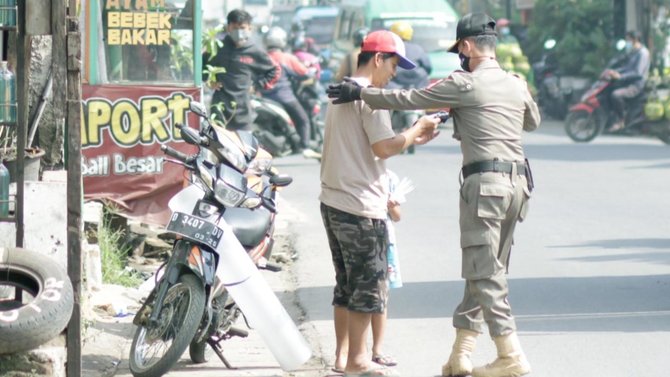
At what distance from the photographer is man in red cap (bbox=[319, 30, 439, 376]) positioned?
6809mm

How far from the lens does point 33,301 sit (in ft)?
20.7

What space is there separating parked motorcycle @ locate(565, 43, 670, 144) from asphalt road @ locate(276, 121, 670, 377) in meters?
4.38

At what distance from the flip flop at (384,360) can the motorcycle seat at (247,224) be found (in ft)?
2.78

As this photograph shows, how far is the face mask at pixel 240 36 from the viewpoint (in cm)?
1425

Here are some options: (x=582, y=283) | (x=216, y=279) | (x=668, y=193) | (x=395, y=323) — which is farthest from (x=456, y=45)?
(x=668, y=193)

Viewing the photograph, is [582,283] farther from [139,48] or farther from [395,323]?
[139,48]

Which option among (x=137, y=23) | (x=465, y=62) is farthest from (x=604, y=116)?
(x=465, y=62)

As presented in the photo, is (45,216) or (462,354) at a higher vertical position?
(45,216)

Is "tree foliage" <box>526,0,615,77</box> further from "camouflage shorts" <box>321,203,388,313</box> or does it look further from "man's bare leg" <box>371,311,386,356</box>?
"camouflage shorts" <box>321,203,388,313</box>

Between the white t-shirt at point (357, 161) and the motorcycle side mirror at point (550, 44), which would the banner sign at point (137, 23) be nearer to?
the white t-shirt at point (357, 161)

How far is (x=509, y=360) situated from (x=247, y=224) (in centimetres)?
150

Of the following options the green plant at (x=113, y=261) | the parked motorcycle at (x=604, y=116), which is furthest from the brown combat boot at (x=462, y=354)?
the parked motorcycle at (x=604, y=116)

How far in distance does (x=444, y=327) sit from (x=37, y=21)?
3259 mm

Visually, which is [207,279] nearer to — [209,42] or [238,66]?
[209,42]
